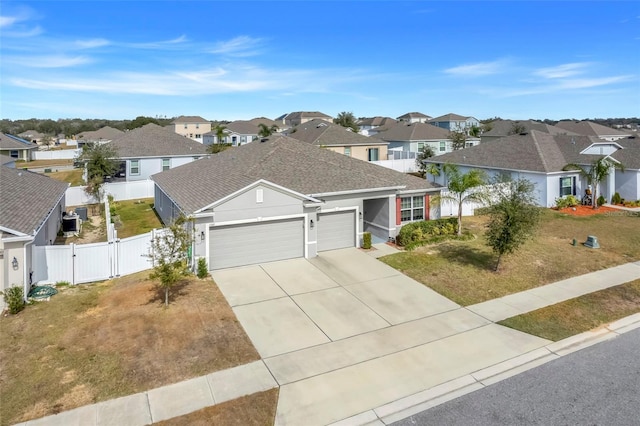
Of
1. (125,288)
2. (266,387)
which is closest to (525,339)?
(266,387)

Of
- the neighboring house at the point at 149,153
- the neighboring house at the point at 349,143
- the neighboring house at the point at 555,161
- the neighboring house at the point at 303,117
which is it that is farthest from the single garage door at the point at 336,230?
the neighboring house at the point at 303,117

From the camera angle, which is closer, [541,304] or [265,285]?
[541,304]

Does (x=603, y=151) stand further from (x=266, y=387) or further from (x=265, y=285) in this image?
(x=266, y=387)

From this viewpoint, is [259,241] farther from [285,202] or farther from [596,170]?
[596,170]

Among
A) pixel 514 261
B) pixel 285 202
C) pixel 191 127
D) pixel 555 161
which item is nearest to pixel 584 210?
pixel 555 161

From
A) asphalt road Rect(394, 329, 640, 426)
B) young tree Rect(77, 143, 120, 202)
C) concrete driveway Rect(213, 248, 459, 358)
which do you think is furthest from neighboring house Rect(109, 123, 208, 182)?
asphalt road Rect(394, 329, 640, 426)

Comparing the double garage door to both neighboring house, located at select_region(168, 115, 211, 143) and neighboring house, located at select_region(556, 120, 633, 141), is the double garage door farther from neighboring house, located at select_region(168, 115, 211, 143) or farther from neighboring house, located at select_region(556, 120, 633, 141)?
neighboring house, located at select_region(168, 115, 211, 143)
